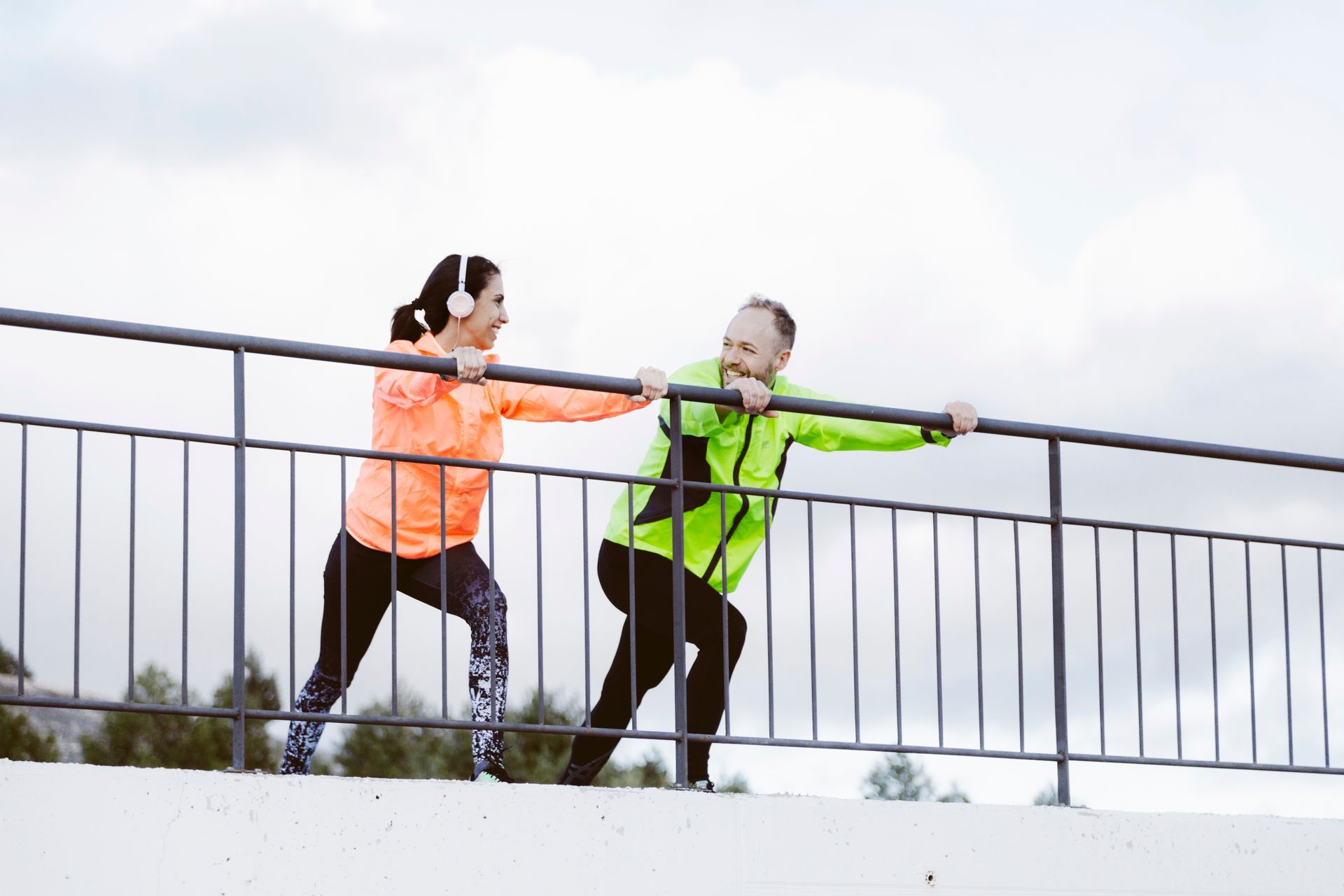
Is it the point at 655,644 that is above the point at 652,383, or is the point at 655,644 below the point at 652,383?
below

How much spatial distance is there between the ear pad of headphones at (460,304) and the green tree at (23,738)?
2579 cm

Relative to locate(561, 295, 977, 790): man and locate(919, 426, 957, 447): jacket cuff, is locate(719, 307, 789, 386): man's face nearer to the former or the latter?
locate(561, 295, 977, 790): man

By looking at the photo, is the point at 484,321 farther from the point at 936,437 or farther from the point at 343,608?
the point at 936,437

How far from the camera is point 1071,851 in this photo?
4.86 meters

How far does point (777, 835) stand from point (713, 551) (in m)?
0.89

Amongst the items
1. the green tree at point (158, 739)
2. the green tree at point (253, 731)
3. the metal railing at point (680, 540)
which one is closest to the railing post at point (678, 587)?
the metal railing at point (680, 540)

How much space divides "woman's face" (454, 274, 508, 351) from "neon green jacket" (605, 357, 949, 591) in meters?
0.60

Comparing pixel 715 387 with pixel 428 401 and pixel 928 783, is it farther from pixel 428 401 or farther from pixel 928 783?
pixel 928 783

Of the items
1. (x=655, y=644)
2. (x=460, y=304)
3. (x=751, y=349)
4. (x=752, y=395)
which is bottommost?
(x=655, y=644)

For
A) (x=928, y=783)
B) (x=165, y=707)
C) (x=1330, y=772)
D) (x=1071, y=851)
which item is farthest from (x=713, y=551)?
(x=928, y=783)

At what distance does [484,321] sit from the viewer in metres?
5.01

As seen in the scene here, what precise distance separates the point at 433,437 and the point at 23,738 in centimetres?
2747

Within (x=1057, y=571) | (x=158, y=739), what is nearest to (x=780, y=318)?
(x=1057, y=571)

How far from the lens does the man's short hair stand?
507cm
